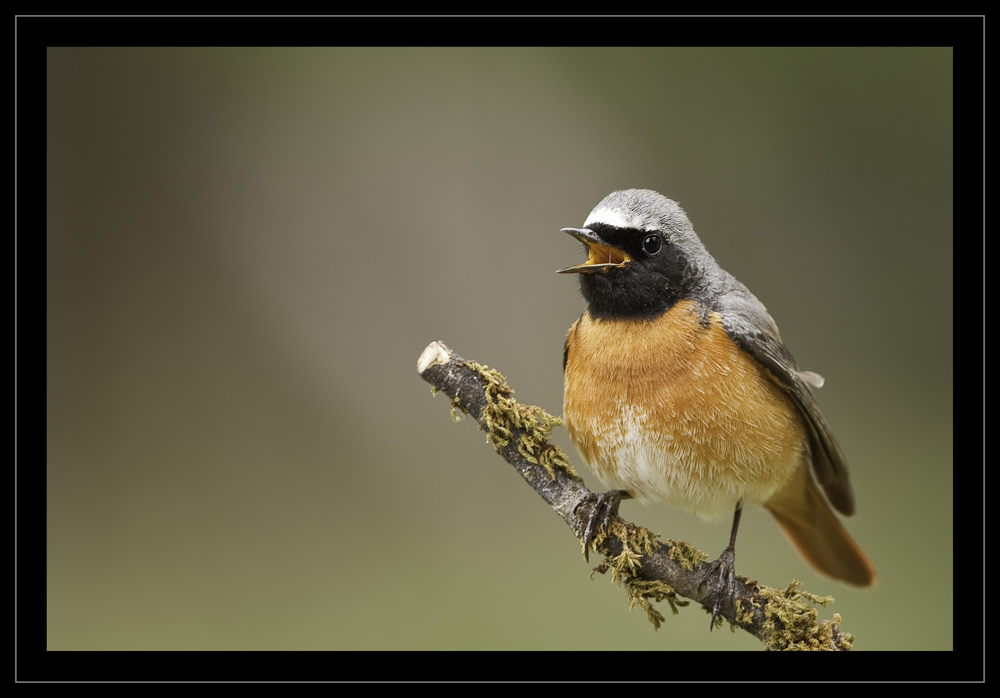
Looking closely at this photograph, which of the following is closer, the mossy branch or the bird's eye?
the mossy branch

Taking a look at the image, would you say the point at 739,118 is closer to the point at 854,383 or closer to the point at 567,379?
the point at 854,383

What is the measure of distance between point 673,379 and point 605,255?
0.70 meters

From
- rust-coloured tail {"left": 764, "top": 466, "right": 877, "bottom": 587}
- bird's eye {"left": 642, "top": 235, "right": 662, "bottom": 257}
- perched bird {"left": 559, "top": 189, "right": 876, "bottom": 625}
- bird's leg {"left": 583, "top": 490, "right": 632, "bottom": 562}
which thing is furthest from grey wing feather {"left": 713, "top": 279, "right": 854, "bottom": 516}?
bird's leg {"left": 583, "top": 490, "right": 632, "bottom": 562}

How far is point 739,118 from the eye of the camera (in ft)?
29.6

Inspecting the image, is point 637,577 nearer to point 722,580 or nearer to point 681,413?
point 722,580

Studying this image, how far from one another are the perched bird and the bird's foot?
0.43 feet

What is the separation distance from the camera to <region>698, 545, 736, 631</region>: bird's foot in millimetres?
3609

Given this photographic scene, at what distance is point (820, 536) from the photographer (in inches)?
195

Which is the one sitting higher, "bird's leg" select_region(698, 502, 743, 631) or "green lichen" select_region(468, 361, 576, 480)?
"green lichen" select_region(468, 361, 576, 480)

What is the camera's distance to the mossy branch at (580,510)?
3596 mm

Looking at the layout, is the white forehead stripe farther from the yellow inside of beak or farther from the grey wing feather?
the grey wing feather

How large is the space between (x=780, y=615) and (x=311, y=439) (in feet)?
20.6

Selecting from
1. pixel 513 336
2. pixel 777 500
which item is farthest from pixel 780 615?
pixel 513 336

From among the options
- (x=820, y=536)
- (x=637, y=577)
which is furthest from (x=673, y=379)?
(x=820, y=536)
